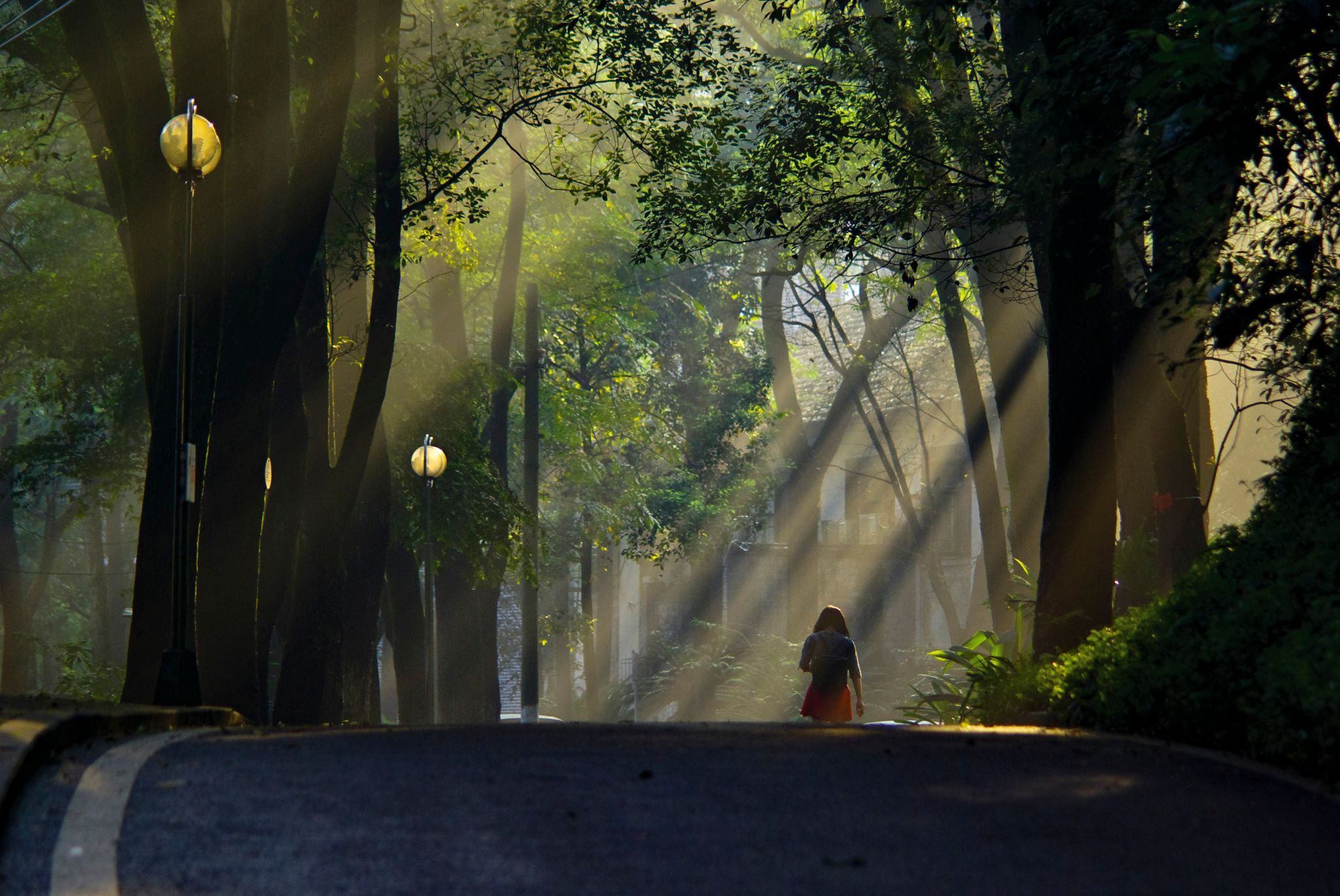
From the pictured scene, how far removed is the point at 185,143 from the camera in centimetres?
1246

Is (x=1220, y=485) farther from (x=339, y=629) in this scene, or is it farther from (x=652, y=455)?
(x=652, y=455)

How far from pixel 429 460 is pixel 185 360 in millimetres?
10217

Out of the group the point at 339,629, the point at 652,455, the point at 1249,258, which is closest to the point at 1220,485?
the point at 1249,258

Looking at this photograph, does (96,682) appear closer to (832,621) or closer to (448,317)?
(448,317)

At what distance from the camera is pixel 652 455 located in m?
41.8

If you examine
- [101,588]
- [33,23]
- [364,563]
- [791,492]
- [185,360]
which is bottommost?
[364,563]

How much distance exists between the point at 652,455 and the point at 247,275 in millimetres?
28245

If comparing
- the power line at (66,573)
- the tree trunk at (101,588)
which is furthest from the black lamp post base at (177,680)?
the tree trunk at (101,588)

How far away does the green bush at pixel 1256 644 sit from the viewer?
7.15 meters

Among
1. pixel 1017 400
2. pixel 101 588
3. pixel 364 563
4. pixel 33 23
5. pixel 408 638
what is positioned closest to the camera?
pixel 33 23

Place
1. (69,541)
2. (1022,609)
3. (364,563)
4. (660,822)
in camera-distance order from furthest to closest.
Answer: (69,541) → (364,563) → (1022,609) → (660,822)

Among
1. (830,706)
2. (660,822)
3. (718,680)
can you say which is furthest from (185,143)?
(718,680)

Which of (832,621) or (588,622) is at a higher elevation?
(588,622)

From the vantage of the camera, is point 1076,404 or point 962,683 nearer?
point 1076,404
